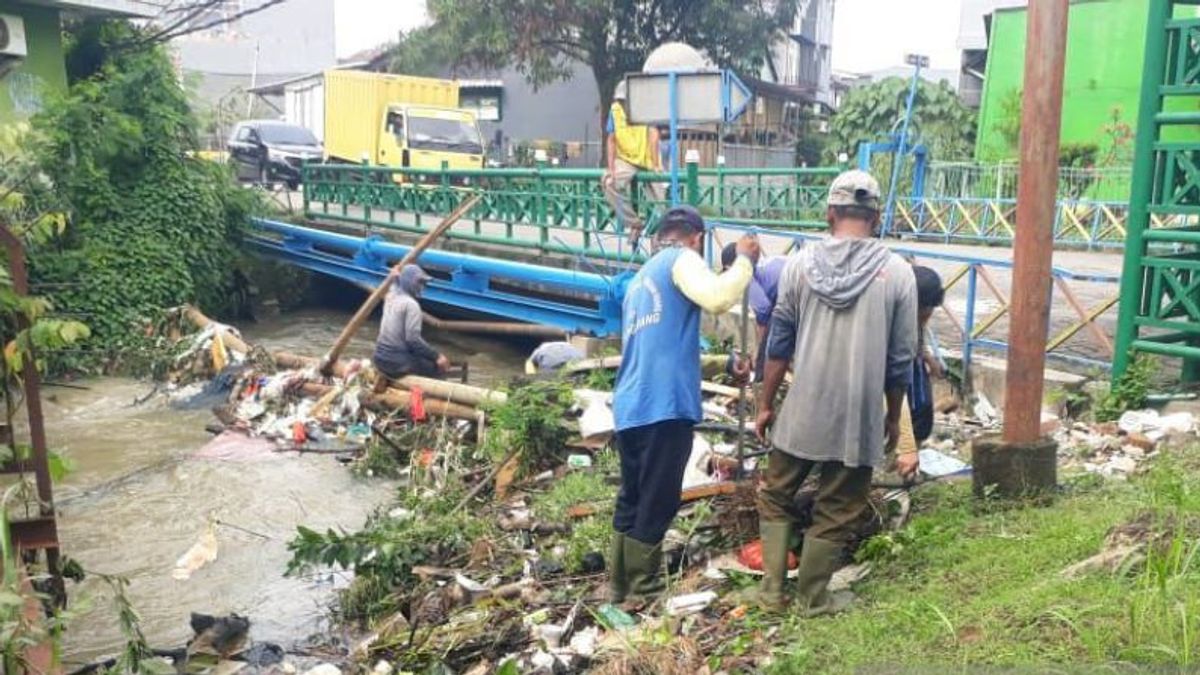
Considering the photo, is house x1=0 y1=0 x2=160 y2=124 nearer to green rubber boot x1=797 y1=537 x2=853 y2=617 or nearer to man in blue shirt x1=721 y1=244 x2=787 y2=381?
man in blue shirt x1=721 y1=244 x2=787 y2=381

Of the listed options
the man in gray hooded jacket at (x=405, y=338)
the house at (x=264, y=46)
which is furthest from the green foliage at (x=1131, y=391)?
the house at (x=264, y=46)

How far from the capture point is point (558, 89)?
3181 centimetres

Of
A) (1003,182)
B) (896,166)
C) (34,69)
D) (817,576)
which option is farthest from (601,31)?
(817,576)

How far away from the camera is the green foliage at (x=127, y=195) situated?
525 inches

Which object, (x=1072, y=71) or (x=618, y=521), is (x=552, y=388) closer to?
(x=618, y=521)

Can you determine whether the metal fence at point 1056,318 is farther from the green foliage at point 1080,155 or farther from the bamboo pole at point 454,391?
the green foliage at point 1080,155

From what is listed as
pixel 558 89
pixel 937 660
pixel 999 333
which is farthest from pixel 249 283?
pixel 558 89

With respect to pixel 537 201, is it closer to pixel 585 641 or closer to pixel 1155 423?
pixel 1155 423

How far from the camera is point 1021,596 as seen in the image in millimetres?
3596

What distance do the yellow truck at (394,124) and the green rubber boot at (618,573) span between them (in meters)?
15.7

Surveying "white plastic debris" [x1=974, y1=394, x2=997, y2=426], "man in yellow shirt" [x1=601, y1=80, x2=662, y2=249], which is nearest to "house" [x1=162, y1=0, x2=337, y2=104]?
"man in yellow shirt" [x1=601, y1=80, x2=662, y2=249]

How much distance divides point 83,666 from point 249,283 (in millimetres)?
12520

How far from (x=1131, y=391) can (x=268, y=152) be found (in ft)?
70.9

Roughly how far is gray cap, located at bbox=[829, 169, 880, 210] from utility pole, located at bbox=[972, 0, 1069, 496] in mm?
1001
